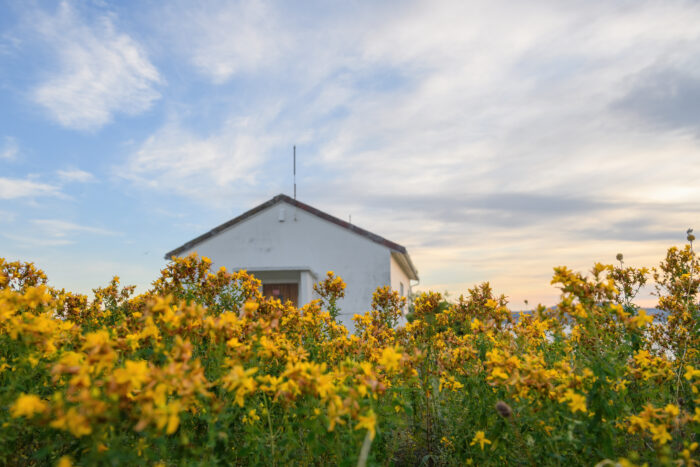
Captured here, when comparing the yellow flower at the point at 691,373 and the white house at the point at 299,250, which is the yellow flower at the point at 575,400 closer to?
the yellow flower at the point at 691,373

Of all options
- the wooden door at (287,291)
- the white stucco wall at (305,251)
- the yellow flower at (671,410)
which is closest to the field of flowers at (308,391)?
the yellow flower at (671,410)

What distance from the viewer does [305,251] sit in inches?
589

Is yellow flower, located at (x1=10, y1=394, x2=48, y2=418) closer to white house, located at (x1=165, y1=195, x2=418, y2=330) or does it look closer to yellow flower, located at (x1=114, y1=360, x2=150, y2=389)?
yellow flower, located at (x1=114, y1=360, x2=150, y2=389)

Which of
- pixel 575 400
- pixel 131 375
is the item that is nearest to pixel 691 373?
pixel 575 400

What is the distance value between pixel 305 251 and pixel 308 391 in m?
12.8

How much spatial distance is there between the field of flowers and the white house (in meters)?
9.58

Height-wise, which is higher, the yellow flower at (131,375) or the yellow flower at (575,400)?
the yellow flower at (131,375)

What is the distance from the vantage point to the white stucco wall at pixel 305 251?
46.7 feet

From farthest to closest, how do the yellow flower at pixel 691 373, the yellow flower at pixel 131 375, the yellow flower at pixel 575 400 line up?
the yellow flower at pixel 691 373 → the yellow flower at pixel 575 400 → the yellow flower at pixel 131 375

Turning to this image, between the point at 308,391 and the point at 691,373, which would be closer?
the point at 308,391

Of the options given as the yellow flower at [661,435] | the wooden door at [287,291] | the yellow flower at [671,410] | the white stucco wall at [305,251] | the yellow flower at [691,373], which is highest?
the white stucco wall at [305,251]

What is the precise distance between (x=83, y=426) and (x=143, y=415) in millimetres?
199

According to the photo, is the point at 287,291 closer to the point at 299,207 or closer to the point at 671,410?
the point at 299,207

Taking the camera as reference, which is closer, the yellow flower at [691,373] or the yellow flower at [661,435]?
the yellow flower at [661,435]
